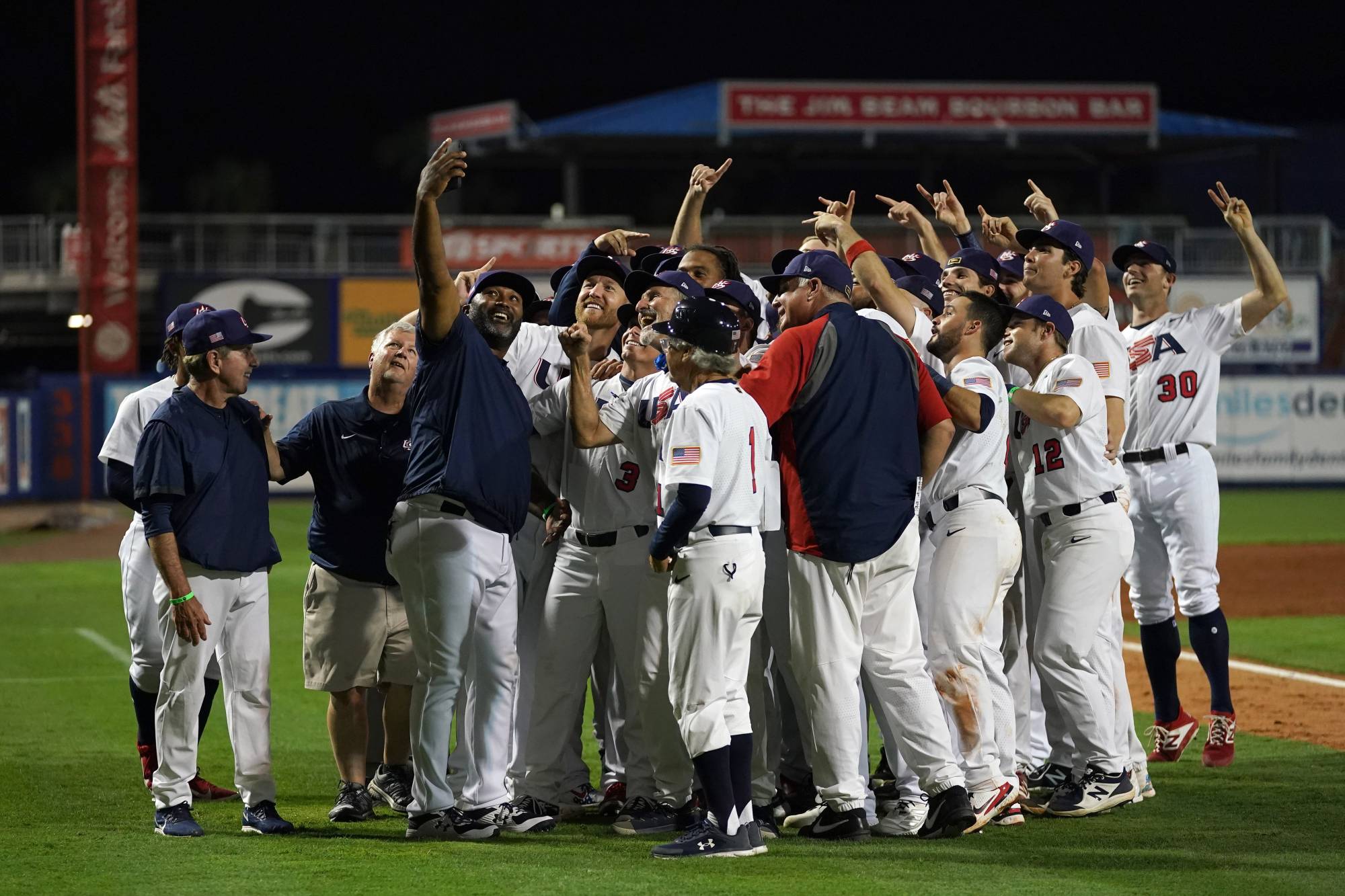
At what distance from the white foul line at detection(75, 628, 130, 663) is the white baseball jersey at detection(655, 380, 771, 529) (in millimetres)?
6600

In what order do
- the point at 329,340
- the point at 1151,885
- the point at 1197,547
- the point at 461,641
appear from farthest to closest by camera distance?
1. the point at 329,340
2. the point at 1197,547
3. the point at 461,641
4. the point at 1151,885

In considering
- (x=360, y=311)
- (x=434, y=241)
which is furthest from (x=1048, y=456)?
(x=360, y=311)

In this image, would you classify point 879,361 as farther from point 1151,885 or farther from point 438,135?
point 438,135

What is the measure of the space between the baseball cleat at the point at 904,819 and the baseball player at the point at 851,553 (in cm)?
7

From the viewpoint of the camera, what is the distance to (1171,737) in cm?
759

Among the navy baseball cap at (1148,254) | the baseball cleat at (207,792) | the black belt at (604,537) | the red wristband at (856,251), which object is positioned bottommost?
the baseball cleat at (207,792)

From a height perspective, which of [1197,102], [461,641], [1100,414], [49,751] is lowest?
[49,751]

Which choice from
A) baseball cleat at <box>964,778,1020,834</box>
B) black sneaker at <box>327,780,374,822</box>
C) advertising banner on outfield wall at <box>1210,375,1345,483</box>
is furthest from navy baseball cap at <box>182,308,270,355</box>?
advertising banner on outfield wall at <box>1210,375,1345,483</box>

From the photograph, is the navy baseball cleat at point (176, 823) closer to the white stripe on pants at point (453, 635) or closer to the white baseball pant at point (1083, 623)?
the white stripe on pants at point (453, 635)

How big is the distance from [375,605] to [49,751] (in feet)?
7.93

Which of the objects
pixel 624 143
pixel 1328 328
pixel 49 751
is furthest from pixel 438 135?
pixel 49 751

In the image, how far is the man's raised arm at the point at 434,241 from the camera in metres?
5.52

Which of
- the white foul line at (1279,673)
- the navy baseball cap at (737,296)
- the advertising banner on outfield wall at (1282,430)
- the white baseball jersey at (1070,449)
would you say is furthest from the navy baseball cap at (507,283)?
the advertising banner on outfield wall at (1282,430)

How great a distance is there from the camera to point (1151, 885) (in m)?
5.19
